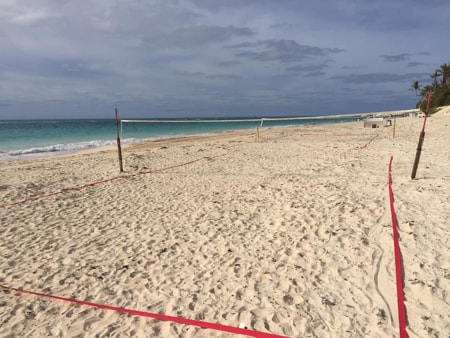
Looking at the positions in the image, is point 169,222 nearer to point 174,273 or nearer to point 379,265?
point 174,273

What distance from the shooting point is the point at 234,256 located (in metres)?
3.91

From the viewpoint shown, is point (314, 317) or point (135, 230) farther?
point (135, 230)

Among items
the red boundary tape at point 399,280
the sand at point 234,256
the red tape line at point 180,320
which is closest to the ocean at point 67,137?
the sand at point 234,256

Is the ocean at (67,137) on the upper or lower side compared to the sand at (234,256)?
upper

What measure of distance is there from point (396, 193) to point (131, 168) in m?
7.15

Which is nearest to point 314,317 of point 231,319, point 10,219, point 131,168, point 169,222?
point 231,319

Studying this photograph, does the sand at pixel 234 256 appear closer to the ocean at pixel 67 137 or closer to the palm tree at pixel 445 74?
the ocean at pixel 67 137

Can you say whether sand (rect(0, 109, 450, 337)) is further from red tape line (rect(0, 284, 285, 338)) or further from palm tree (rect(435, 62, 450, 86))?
palm tree (rect(435, 62, 450, 86))

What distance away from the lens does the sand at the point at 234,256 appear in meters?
2.78

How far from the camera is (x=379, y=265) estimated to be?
3422mm

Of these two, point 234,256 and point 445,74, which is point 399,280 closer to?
point 234,256

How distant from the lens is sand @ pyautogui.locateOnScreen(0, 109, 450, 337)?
278 cm

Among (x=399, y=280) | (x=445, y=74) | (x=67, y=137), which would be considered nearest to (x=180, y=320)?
(x=399, y=280)

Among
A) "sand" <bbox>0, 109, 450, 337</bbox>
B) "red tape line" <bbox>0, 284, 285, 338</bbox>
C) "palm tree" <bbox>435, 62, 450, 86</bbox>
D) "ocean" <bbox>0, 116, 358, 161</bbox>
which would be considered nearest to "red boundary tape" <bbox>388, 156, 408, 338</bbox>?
"sand" <bbox>0, 109, 450, 337</bbox>
